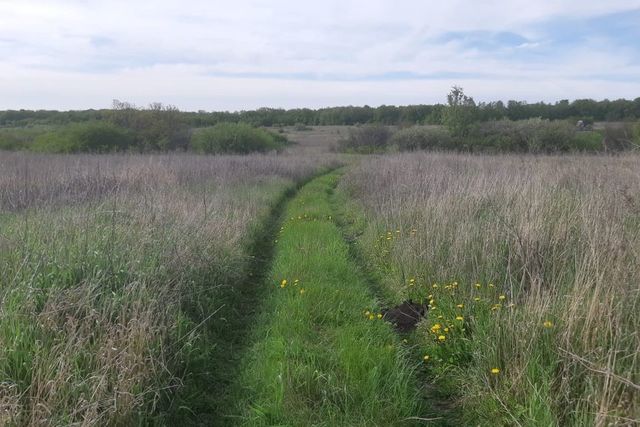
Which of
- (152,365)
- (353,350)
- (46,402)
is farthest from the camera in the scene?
(353,350)

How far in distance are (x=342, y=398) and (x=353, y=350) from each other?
0.71 meters

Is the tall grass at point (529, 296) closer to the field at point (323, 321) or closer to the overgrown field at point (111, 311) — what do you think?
the field at point (323, 321)

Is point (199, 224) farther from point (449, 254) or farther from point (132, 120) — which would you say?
point (132, 120)

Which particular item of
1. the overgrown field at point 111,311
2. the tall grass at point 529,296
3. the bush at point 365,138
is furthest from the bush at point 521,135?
the overgrown field at point 111,311

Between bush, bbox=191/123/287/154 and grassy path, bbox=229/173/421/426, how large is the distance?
33386 mm

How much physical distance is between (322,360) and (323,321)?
1114 mm

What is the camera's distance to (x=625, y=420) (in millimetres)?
3213

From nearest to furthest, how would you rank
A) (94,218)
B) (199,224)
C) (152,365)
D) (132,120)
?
1. (152,365)
2. (94,218)
3. (199,224)
4. (132,120)

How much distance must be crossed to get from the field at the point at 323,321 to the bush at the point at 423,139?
31.7 metres

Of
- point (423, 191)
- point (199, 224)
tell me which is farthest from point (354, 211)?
point (199, 224)

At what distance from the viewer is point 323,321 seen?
6039 mm

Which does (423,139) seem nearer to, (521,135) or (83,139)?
(521,135)

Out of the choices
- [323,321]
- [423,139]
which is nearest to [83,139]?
[423,139]

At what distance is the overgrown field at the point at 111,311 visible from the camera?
12.4 ft
